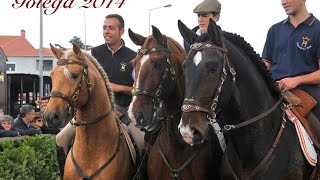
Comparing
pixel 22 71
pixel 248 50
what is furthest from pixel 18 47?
pixel 248 50

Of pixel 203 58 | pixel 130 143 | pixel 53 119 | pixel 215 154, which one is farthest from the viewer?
pixel 130 143

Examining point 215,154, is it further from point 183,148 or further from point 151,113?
point 151,113

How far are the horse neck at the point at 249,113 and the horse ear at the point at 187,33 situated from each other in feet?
1.52

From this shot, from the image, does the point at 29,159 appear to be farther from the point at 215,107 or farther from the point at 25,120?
the point at 215,107

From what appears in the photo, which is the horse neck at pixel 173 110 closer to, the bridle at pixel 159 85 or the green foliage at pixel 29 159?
the bridle at pixel 159 85

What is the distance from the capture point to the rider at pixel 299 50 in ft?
18.0

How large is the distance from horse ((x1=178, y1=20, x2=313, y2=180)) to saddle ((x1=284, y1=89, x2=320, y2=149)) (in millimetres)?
195

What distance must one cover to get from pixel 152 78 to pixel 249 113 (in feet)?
3.82

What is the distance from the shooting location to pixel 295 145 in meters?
5.16

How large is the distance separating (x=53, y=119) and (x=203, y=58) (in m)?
1.90

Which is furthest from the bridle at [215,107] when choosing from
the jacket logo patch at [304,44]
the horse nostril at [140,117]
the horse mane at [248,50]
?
the horse nostril at [140,117]

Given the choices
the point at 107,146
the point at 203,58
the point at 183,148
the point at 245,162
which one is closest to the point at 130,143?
the point at 107,146

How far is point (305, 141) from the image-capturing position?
5207 mm

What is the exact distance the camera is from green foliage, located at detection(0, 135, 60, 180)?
24.4 feet
